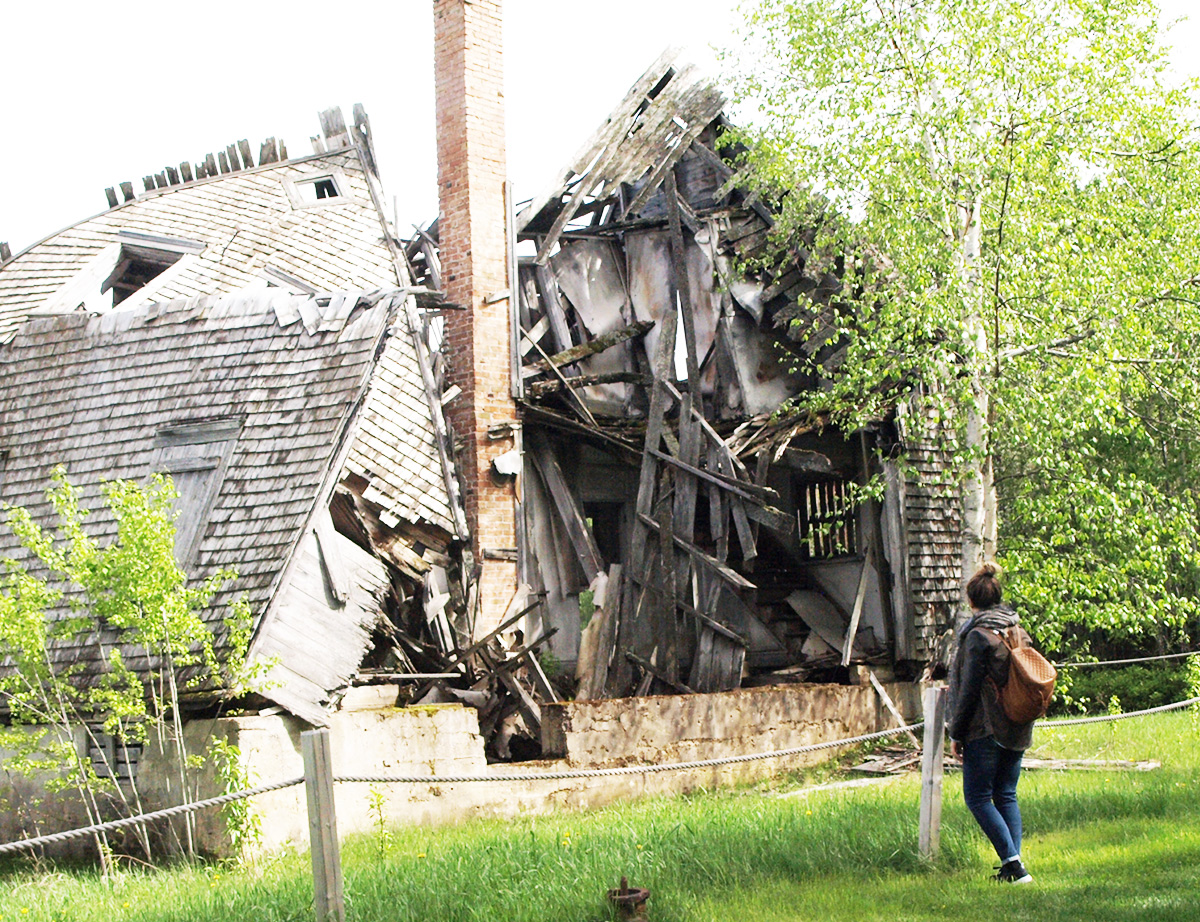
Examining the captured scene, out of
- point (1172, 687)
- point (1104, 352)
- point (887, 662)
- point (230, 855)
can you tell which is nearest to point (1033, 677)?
point (230, 855)

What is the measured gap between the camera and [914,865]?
23.5 ft

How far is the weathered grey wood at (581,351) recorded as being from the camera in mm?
14695

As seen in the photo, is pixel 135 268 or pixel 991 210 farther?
pixel 135 268

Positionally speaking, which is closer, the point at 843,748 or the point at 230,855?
the point at 230,855

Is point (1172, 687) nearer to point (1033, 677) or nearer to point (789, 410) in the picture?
point (789, 410)

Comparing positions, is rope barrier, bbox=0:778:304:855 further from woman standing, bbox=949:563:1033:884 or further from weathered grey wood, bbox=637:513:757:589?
weathered grey wood, bbox=637:513:757:589

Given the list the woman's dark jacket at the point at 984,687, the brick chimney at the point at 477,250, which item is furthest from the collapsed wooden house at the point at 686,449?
the woman's dark jacket at the point at 984,687

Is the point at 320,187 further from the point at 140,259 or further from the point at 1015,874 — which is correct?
the point at 1015,874

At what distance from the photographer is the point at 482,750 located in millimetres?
11250

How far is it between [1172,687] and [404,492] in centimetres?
1223

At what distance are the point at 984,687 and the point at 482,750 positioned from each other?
574 centimetres

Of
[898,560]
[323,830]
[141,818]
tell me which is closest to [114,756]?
[141,818]

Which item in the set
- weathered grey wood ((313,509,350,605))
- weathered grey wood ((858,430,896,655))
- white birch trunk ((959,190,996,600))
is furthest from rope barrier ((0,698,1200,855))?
weathered grey wood ((858,430,896,655))

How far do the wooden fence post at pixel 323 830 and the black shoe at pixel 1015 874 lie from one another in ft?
11.5
